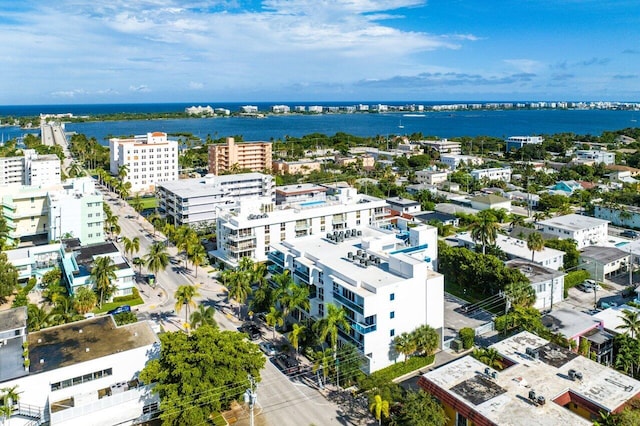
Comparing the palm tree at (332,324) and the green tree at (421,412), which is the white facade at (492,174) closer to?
the palm tree at (332,324)

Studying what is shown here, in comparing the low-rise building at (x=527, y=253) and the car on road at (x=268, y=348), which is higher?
the low-rise building at (x=527, y=253)

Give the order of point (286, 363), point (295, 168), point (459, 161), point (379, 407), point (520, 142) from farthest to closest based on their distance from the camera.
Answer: point (520, 142), point (459, 161), point (295, 168), point (286, 363), point (379, 407)

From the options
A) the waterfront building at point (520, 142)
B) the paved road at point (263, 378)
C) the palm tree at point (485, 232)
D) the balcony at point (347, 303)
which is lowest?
the paved road at point (263, 378)

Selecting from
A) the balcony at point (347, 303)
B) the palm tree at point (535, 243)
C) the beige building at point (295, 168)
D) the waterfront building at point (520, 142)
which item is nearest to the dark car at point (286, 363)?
the balcony at point (347, 303)

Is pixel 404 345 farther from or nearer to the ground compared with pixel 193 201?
nearer to the ground

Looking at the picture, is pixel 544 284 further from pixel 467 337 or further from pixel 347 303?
pixel 347 303

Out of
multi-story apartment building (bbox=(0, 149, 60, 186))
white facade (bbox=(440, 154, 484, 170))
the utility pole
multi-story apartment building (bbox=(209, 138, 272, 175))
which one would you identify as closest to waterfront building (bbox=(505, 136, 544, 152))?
white facade (bbox=(440, 154, 484, 170))

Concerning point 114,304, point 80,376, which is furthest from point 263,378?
point 114,304
